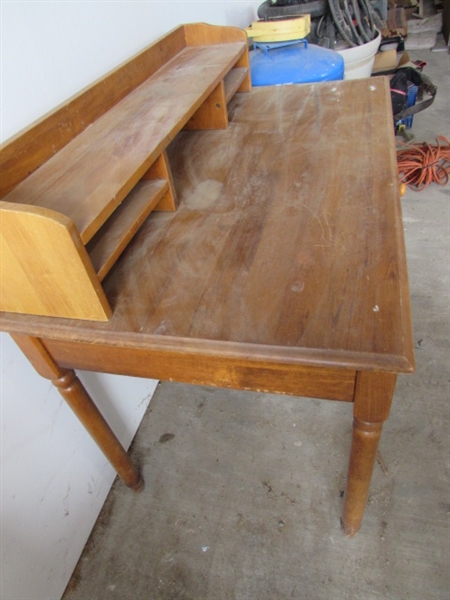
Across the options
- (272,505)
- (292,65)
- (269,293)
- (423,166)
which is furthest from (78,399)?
(423,166)

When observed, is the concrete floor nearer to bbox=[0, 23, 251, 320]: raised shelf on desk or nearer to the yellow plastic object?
bbox=[0, 23, 251, 320]: raised shelf on desk

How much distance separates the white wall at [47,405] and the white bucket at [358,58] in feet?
4.56

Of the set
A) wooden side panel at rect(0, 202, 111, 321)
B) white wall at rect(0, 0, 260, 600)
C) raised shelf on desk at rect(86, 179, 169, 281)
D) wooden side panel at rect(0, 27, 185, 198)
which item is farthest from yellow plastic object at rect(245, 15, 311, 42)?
wooden side panel at rect(0, 202, 111, 321)

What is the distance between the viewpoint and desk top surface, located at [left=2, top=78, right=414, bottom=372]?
1.94ft

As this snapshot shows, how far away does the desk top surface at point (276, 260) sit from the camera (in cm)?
59

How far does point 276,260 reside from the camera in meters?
0.72

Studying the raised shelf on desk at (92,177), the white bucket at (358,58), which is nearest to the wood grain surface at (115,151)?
the raised shelf on desk at (92,177)

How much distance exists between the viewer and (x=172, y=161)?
1.06m

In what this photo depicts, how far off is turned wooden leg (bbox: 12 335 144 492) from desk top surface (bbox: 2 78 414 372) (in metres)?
0.11

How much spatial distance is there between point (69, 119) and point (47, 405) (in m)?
0.61

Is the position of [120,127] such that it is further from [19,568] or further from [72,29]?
[19,568]

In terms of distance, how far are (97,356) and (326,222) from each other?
1.56 feet

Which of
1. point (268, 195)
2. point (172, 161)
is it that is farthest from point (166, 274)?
point (172, 161)

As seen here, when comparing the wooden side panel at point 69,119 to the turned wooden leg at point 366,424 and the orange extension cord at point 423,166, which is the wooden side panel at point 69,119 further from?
the orange extension cord at point 423,166
